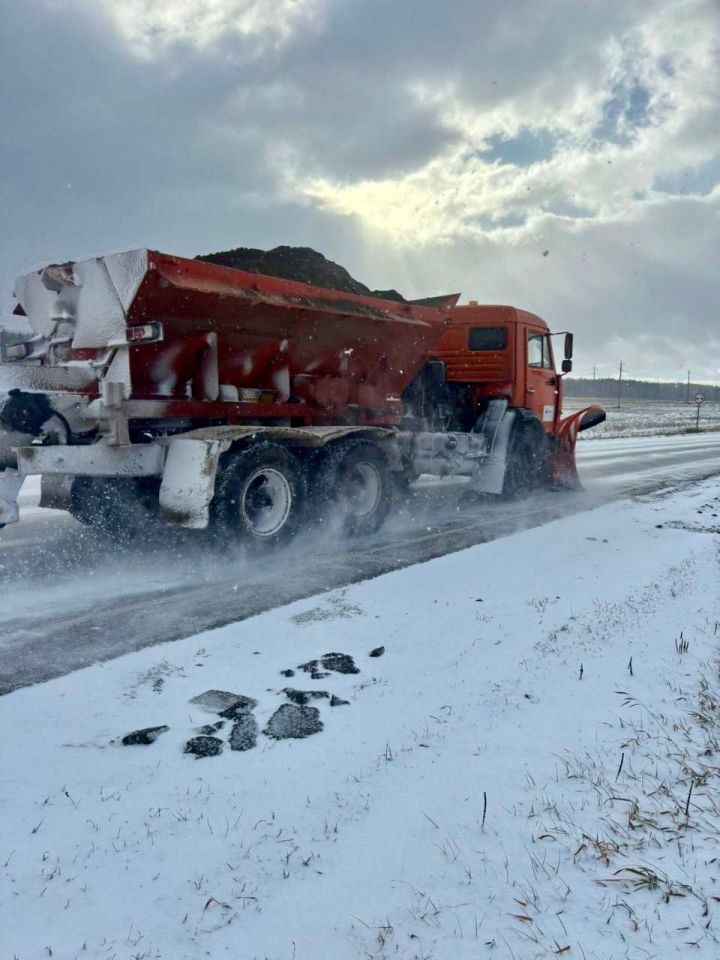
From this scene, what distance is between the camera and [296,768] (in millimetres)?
2711

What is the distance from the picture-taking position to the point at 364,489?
24.7 feet

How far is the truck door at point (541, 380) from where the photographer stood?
10227 millimetres

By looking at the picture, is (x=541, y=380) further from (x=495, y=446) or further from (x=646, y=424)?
(x=646, y=424)

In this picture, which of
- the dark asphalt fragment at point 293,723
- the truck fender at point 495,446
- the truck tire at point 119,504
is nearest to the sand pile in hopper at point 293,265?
the truck tire at point 119,504

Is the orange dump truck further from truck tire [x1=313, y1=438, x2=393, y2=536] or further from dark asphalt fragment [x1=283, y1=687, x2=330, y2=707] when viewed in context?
dark asphalt fragment [x1=283, y1=687, x2=330, y2=707]

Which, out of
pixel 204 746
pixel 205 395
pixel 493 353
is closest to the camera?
pixel 204 746

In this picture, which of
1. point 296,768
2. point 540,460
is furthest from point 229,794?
point 540,460

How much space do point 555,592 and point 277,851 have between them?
139 inches

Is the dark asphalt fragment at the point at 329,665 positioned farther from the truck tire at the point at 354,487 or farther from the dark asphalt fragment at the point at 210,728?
the truck tire at the point at 354,487

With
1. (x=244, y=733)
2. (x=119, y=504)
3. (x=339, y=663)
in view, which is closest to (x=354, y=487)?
(x=119, y=504)

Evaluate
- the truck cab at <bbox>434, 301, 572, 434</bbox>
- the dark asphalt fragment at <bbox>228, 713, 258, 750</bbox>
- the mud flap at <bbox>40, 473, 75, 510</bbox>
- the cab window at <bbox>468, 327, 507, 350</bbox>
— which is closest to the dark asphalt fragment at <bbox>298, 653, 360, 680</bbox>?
the dark asphalt fragment at <bbox>228, 713, 258, 750</bbox>

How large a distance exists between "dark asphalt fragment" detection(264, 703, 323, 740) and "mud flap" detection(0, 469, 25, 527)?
361 centimetres

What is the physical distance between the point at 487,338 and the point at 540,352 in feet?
3.74

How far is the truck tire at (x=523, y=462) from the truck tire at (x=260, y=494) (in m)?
4.29
